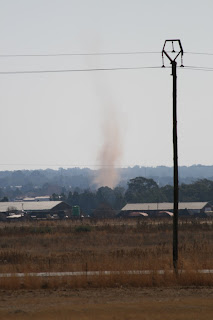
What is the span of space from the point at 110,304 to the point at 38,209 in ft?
492

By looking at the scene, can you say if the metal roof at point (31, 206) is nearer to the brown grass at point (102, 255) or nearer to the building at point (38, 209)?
the building at point (38, 209)

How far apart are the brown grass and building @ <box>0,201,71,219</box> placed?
244 feet

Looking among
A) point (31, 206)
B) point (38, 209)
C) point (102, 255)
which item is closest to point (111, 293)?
point (102, 255)

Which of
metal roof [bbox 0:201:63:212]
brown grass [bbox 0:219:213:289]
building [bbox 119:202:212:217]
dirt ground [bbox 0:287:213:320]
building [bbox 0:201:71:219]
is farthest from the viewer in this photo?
metal roof [bbox 0:201:63:212]

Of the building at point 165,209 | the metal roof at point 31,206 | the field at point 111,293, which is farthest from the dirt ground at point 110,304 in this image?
the metal roof at point 31,206

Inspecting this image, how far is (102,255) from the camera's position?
46906 millimetres

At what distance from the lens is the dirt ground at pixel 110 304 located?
24297 mm

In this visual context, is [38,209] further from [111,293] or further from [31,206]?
[111,293]

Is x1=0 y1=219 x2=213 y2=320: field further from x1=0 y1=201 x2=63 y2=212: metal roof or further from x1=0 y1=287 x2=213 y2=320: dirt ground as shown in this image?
x1=0 y1=201 x2=63 y2=212: metal roof

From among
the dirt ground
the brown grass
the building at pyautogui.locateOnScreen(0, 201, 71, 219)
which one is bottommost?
the dirt ground

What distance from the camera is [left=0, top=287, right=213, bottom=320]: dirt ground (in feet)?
79.7

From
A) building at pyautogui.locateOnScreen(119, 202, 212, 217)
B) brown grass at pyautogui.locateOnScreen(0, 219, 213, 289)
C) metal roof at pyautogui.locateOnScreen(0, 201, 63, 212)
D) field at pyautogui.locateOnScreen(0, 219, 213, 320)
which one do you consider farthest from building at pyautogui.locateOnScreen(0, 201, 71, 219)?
field at pyautogui.locateOnScreen(0, 219, 213, 320)

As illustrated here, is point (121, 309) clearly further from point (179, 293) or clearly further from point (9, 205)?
point (9, 205)

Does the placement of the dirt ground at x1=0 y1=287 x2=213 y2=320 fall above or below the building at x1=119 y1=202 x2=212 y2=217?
below
